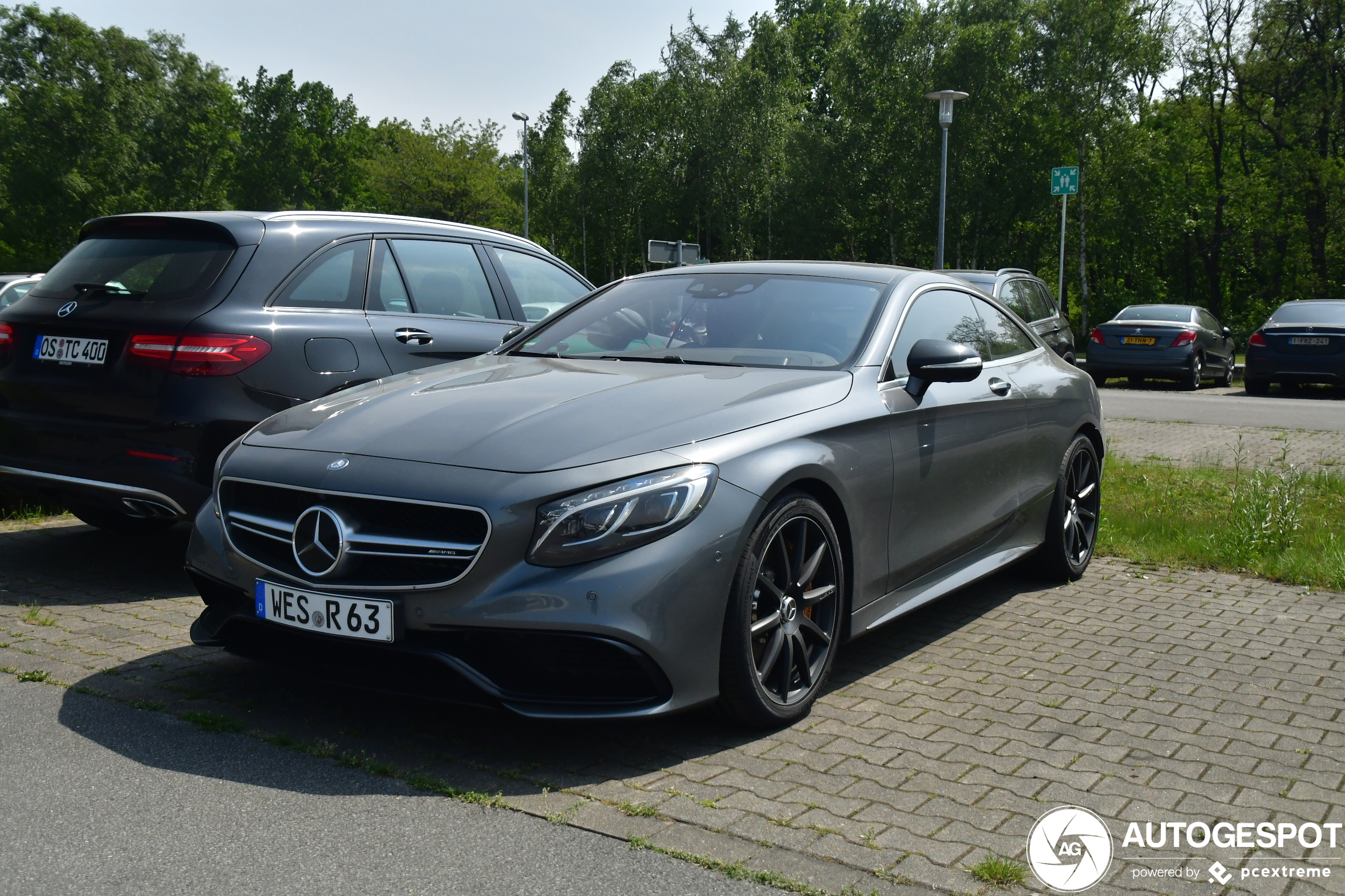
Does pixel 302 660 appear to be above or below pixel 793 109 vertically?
below

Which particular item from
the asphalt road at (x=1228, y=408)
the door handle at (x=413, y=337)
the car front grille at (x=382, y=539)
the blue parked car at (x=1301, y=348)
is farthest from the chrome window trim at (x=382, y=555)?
the blue parked car at (x=1301, y=348)

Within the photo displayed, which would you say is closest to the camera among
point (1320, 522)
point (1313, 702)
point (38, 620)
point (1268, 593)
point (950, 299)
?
point (1313, 702)

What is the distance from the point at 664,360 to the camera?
15.6 feet

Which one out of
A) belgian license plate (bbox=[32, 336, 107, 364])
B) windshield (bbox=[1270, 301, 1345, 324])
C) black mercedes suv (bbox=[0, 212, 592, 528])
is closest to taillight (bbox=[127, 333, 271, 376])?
black mercedes suv (bbox=[0, 212, 592, 528])

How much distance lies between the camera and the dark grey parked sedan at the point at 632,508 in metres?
3.43

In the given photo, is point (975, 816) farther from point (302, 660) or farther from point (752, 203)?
point (752, 203)

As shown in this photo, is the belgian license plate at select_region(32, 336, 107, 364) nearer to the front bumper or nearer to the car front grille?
the car front grille

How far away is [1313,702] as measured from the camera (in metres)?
4.36

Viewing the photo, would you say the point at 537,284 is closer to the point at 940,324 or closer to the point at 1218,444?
the point at 940,324

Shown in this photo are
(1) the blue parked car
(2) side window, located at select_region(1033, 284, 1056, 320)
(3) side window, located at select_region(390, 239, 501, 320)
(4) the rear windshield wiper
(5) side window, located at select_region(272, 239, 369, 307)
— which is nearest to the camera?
(4) the rear windshield wiper

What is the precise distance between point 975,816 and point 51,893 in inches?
90.8

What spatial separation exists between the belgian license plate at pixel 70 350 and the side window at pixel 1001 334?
4160 mm

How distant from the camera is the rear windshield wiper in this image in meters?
5.71

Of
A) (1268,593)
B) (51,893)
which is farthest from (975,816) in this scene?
(1268,593)
